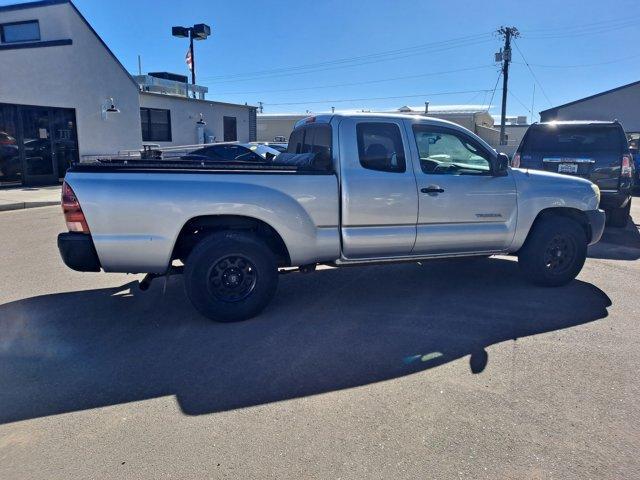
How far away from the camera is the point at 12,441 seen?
281 centimetres

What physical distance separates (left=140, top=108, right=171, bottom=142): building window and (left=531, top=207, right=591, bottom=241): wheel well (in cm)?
1855

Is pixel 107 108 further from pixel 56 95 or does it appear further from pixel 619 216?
pixel 619 216

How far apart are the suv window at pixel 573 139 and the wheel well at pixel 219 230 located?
6.12 metres

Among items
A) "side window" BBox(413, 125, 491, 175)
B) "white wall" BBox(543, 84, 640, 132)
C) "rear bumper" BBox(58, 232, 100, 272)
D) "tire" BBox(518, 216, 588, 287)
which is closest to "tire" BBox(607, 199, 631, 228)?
"tire" BBox(518, 216, 588, 287)

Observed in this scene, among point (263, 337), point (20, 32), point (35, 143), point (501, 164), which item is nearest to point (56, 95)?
point (35, 143)

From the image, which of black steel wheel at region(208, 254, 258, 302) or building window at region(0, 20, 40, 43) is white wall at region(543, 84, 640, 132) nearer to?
building window at region(0, 20, 40, 43)

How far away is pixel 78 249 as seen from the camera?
164 inches

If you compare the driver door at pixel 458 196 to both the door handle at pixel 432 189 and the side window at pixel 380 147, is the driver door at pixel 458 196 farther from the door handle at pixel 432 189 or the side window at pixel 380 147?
the side window at pixel 380 147

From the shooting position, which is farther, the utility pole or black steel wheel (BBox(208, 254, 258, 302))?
the utility pole

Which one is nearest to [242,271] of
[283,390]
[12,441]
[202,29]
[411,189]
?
[283,390]

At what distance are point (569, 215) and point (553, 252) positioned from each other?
53cm

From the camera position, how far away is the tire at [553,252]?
5539mm

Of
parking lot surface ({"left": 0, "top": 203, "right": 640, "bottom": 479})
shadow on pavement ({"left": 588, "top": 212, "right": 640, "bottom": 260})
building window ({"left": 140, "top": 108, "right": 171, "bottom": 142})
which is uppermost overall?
building window ({"left": 140, "top": 108, "right": 171, "bottom": 142})

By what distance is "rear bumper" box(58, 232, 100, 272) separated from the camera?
13.7 ft
